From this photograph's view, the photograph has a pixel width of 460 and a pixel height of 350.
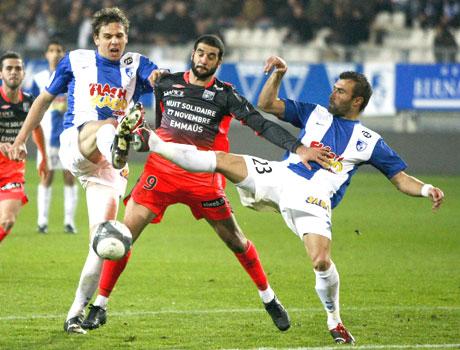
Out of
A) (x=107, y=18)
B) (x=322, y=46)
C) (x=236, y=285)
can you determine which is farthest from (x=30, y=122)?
(x=322, y=46)

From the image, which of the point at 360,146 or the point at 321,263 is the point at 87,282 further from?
the point at 360,146

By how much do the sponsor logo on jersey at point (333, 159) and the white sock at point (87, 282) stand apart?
6.09ft

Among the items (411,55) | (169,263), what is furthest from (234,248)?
(411,55)

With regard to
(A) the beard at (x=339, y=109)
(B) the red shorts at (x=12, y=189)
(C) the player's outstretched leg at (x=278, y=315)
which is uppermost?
(A) the beard at (x=339, y=109)

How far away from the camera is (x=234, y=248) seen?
846 centimetres

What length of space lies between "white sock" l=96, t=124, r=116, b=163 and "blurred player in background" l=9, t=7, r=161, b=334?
0.20 ft

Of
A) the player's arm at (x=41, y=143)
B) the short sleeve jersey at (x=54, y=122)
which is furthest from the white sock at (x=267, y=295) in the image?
the short sleeve jersey at (x=54, y=122)

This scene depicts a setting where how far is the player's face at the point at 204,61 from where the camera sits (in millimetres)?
8094

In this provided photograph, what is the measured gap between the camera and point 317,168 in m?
7.76

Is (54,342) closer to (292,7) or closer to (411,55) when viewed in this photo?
(411,55)

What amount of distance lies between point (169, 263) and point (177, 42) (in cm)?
1428

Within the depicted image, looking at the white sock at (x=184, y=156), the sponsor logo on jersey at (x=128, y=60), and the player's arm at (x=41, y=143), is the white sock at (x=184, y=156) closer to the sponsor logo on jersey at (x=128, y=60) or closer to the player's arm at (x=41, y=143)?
the sponsor logo on jersey at (x=128, y=60)

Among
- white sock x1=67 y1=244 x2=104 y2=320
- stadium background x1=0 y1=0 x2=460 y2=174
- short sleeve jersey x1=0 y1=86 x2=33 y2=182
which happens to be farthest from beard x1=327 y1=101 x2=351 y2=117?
stadium background x1=0 y1=0 x2=460 y2=174

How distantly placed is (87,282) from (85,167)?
88 cm
